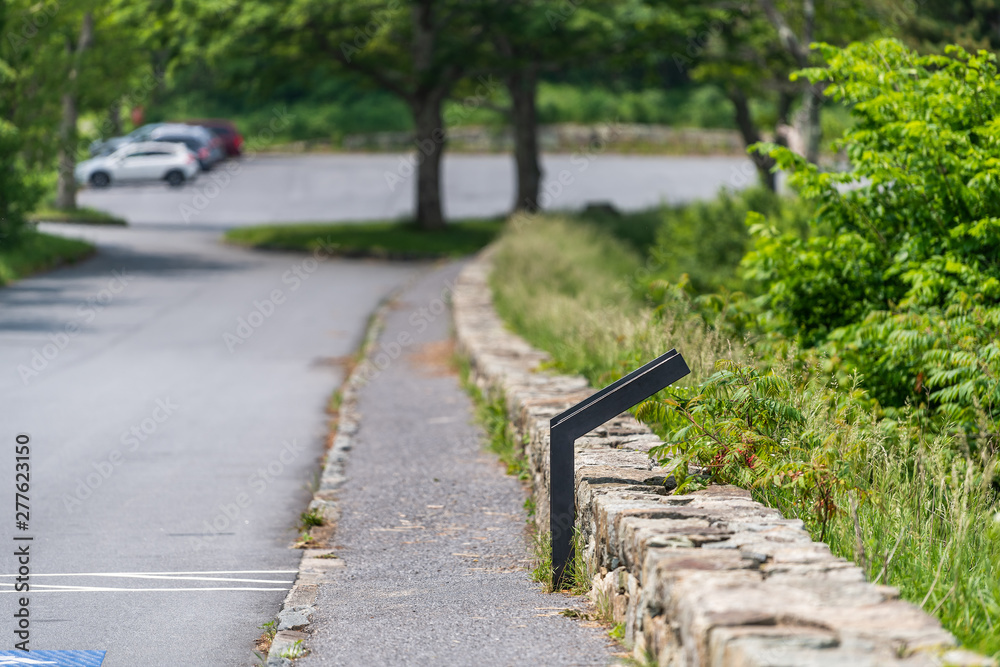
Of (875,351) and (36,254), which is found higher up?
(875,351)

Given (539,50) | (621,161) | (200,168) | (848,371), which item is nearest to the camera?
(848,371)

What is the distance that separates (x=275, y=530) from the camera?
7.11 metres

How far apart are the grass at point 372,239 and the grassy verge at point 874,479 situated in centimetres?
1404

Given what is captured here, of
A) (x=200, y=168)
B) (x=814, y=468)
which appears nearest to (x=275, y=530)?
(x=814, y=468)

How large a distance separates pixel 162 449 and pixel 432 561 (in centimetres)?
355

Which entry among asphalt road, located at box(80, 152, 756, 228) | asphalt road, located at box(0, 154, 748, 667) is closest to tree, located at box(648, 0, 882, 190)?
asphalt road, located at box(80, 152, 756, 228)

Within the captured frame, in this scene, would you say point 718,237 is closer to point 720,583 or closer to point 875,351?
point 875,351

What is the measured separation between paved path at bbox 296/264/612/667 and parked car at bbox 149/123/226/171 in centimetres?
3430

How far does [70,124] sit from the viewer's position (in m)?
28.7

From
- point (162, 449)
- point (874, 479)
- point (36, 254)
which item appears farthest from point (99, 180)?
point (874, 479)

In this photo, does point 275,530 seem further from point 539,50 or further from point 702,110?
point 702,110

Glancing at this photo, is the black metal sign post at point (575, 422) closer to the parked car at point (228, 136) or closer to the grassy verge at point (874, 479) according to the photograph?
the grassy verge at point (874, 479)

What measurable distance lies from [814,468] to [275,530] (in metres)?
3.39

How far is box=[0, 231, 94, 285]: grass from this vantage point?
19.3 metres
